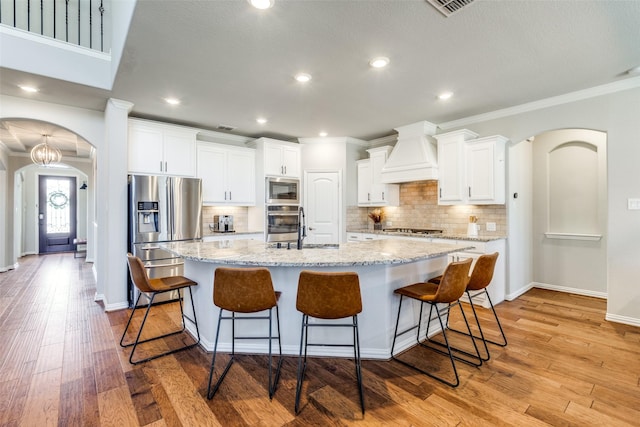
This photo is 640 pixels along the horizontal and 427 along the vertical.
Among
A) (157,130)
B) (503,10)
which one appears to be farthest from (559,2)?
(157,130)

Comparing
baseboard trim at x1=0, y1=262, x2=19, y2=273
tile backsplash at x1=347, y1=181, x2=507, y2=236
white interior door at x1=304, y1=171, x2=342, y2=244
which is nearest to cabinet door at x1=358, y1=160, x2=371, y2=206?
tile backsplash at x1=347, y1=181, x2=507, y2=236

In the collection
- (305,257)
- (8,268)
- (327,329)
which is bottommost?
(8,268)

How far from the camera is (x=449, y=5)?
2090 mm

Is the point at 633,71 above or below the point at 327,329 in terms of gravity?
above

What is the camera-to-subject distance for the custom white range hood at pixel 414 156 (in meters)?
4.68

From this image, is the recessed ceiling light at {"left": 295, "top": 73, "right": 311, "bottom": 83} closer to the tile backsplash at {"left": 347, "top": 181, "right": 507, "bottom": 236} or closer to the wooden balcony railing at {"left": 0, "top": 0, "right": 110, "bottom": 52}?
the wooden balcony railing at {"left": 0, "top": 0, "right": 110, "bottom": 52}

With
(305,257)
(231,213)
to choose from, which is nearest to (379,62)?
(305,257)

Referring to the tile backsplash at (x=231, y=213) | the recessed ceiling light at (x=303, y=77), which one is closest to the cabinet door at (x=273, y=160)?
the tile backsplash at (x=231, y=213)

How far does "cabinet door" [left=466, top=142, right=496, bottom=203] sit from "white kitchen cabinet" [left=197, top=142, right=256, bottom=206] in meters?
3.57

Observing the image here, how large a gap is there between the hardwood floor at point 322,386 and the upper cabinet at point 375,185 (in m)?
2.84

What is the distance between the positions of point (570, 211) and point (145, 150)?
21.1 feet

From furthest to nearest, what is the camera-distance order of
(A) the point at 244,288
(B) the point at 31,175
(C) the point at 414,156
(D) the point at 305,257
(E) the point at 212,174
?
(B) the point at 31,175
(E) the point at 212,174
(C) the point at 414,156
(D) the point at 305,257
(A) the point at 244,288

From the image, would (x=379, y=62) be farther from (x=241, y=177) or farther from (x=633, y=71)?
(x=241, y=177)

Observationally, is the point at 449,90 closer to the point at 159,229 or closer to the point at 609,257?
the point at 609,257
